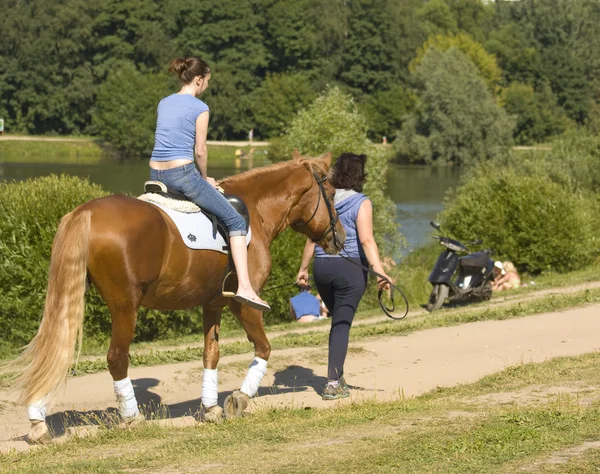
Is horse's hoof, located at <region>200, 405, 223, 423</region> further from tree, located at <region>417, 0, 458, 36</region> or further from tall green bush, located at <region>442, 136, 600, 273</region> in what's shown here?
tree, located at <region>417, 0, 458, 36</region>

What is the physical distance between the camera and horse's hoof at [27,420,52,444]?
25.5 feet

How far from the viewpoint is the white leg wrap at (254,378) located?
8.79 m

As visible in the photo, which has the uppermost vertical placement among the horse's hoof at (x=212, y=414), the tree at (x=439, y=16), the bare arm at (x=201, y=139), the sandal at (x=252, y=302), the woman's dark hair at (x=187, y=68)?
the tree at (x=439, y=16)

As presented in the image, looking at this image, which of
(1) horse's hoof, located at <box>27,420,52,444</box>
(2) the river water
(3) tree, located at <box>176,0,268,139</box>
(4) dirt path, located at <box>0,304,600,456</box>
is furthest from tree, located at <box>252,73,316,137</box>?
(1) horse's hoof, located at <box>27,420,52,444</box>

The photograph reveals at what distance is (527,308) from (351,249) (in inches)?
245

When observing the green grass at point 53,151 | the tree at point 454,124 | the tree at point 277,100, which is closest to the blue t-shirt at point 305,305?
the tree at point 454,124

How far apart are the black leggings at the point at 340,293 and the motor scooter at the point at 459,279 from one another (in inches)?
350

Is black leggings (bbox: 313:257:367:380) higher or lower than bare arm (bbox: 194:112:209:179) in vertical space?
lower

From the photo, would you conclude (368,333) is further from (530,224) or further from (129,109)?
(129,109)

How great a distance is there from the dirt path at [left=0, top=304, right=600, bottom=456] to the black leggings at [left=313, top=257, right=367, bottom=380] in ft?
1.36

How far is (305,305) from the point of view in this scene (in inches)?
729

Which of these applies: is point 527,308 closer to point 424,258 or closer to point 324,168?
point 324,168

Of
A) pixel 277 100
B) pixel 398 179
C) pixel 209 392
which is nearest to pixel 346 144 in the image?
pixel 209 392

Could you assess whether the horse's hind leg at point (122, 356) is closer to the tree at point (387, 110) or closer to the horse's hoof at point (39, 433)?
the horse's hoof at point (39, 433)
